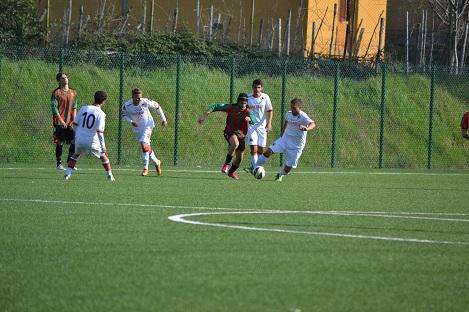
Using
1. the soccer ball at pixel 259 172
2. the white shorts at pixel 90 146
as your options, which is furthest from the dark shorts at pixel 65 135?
the soccer ball at pixel 259 172

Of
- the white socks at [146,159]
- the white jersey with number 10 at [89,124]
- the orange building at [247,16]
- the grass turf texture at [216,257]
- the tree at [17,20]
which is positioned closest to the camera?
the grass turf texture at [216,257]

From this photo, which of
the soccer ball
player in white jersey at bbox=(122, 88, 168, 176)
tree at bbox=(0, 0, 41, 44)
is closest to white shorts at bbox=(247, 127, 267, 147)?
the soccer ball

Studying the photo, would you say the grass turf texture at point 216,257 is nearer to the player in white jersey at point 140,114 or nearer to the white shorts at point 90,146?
the white shorts at point 90,146

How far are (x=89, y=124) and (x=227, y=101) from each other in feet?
42.2

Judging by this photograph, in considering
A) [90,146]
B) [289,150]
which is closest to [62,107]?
[90,146]

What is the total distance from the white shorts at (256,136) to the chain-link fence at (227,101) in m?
5.11

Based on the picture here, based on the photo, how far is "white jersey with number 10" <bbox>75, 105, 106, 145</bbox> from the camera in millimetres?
21734

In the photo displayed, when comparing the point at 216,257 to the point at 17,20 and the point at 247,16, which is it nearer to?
the point at 17,20

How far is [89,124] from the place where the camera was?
21.8 m

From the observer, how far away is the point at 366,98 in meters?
37.2

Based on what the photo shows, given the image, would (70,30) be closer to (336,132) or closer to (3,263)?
(336,132)

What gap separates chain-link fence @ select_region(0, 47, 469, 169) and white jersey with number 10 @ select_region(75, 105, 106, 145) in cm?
851

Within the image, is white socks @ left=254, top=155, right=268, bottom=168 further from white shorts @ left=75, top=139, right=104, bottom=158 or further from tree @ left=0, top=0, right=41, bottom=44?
tree @ left=0, top=0, right=41, bottom=44

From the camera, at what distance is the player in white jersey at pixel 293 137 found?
24.3m
